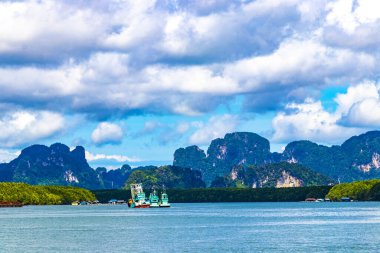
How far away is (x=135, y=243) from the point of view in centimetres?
13325

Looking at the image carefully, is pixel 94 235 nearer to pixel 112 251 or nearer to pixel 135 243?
pixel 135 243

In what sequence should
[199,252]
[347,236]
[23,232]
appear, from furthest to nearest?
[23,232] < [347,236] < [199,252]

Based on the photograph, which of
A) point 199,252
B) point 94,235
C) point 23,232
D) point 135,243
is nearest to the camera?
point 199,252

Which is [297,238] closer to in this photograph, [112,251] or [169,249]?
[169,249]

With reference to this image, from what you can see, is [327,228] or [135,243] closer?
[135,243]

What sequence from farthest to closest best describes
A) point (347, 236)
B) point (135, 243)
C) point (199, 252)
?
1. point (347, 236)
2. point (135, 243)
3. point (199, 252)

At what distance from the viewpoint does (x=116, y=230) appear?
172m

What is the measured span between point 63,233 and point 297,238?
5614cm

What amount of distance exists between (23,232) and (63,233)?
11.0m

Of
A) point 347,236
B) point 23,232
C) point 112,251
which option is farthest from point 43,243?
point 347,236

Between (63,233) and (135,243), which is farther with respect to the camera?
(63,233)

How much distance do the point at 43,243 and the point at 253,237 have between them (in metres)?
42.4

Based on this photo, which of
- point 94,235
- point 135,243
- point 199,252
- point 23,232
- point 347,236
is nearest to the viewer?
point 199,252

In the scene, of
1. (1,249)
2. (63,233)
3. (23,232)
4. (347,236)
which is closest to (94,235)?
(63,233)
